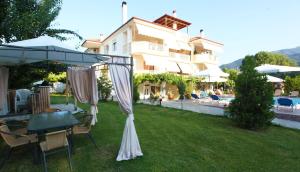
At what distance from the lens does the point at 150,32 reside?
2494cm

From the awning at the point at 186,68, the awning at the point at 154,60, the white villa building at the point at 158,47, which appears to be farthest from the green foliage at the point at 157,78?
the awning at the point at 186,68

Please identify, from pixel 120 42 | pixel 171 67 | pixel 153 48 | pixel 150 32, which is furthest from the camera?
pixel 171 67

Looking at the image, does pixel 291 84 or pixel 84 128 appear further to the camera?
pixel 291 84

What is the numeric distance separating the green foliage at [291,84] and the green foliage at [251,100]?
69.6 ft

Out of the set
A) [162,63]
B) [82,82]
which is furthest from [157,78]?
[82,82]

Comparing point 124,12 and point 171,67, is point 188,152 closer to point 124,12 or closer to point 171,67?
point 171,67

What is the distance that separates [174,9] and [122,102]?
31.6 meters

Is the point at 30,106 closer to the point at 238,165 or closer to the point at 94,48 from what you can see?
the point at 238,165

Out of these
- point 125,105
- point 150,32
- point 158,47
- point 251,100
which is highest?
point 150,32

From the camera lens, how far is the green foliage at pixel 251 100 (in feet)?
30.3

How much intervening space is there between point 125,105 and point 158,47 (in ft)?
71.4

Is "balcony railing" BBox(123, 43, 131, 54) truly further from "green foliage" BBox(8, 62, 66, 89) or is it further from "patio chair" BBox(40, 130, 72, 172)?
"patio chair" BBox(40, 130, 72, 172)

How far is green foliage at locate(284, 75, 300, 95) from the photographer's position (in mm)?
25703

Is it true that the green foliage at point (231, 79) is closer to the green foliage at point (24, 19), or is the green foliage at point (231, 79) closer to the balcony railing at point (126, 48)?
the green foliage at point (24, 19)
